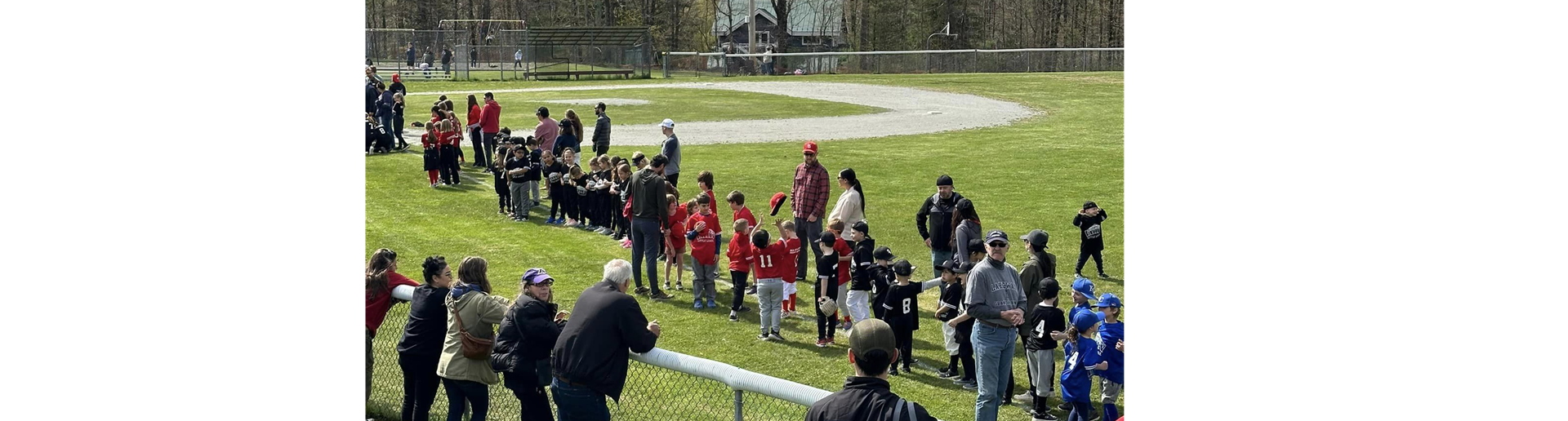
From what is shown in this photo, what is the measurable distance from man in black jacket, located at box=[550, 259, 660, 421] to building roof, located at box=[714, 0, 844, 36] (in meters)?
72.2

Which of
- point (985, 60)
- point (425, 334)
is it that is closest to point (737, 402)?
point (425, 334)

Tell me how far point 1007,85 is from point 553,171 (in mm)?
27575

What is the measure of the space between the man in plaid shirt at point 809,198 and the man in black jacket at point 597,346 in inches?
302

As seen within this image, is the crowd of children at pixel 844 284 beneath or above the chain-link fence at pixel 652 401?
above

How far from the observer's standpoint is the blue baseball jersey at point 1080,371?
28.0ft

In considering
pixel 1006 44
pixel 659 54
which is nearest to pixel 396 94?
pixel 659 54

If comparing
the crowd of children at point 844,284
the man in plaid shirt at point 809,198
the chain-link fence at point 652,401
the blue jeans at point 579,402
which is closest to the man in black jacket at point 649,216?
the crowd of children at point 844,284

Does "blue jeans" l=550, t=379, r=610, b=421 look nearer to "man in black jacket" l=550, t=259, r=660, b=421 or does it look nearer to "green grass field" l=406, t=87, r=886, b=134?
"man in black jacket" l=550, t=259, r=660, b=421

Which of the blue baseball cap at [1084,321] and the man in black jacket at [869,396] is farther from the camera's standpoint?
the blue baseball cap at [1084,321]

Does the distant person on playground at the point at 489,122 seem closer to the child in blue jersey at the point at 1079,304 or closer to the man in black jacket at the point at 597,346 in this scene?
the child in blue jersey at the point at 1079,304

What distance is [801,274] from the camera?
1512 centimetres

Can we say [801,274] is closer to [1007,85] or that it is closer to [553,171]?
[553,171]

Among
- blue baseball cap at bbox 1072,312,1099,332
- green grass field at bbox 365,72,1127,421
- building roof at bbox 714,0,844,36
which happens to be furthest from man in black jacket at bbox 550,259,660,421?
building roof at bbox 714,0,844,36
